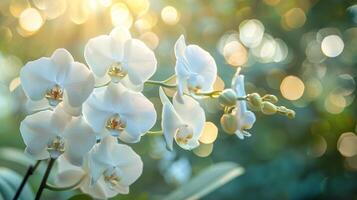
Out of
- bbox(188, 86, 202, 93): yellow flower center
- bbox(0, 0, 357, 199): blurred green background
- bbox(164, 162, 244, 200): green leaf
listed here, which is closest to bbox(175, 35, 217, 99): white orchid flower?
bbox(188, 86, 202, 93): yellow flower center

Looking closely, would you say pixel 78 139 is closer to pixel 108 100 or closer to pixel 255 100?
pixel 108 100

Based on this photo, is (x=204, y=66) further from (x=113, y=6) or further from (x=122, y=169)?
(x=113, y=6)

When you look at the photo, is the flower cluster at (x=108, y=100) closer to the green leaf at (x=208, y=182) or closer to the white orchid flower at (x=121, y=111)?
the white orchid flower at (x=121, y=111)

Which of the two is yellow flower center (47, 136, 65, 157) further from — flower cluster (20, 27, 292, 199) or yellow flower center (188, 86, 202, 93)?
yellow flower center (188, 86, 202, 93)

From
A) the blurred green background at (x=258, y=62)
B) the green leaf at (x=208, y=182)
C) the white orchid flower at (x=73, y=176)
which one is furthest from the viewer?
the blurred green background at (x=258, y=62)

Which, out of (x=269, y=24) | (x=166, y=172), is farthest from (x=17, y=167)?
(x=269, y=24)

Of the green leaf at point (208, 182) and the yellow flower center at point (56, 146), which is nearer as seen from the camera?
the yellow flower center at point (56, 146)

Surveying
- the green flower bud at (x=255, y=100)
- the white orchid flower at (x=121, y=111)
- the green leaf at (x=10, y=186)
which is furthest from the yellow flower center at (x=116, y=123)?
the green leaf at (x=10, y=186)
